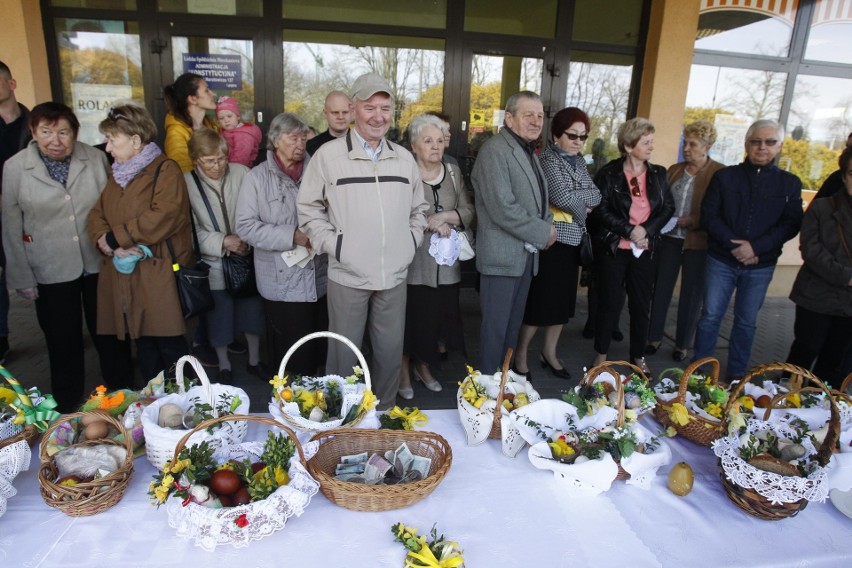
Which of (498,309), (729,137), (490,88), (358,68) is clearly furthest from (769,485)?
(729,137)

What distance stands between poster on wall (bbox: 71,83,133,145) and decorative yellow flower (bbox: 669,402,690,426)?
19.2 feet

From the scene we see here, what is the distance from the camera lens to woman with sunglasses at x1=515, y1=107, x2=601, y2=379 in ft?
11.3

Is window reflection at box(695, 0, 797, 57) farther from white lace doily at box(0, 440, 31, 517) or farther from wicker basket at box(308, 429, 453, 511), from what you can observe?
white lace doily at box(0, 440, 31, 517)

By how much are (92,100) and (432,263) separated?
14.5 feet

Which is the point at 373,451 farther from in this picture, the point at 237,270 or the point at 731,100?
the point at 731,100

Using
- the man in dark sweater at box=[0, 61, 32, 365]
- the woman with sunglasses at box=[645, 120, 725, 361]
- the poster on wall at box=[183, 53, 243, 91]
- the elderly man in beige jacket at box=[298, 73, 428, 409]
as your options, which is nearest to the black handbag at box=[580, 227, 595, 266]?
the woman with sunglasses at box=[645, 120, 725, 361]

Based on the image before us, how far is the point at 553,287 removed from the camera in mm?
3678

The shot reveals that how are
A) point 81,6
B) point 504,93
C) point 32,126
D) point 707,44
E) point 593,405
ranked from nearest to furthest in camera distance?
point 593,405
point 32,126
point 81,6
point 504,93
point 707,44

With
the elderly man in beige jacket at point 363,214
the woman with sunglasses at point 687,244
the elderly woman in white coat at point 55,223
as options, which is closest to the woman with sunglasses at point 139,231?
the elderly woman in white coat at point 55,223

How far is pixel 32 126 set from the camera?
2.78m

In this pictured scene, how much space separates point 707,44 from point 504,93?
2.74 meters

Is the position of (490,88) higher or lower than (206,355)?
higher

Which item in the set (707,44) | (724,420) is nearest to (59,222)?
(724,420)

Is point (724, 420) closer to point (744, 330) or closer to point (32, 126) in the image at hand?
point (744, 330)
